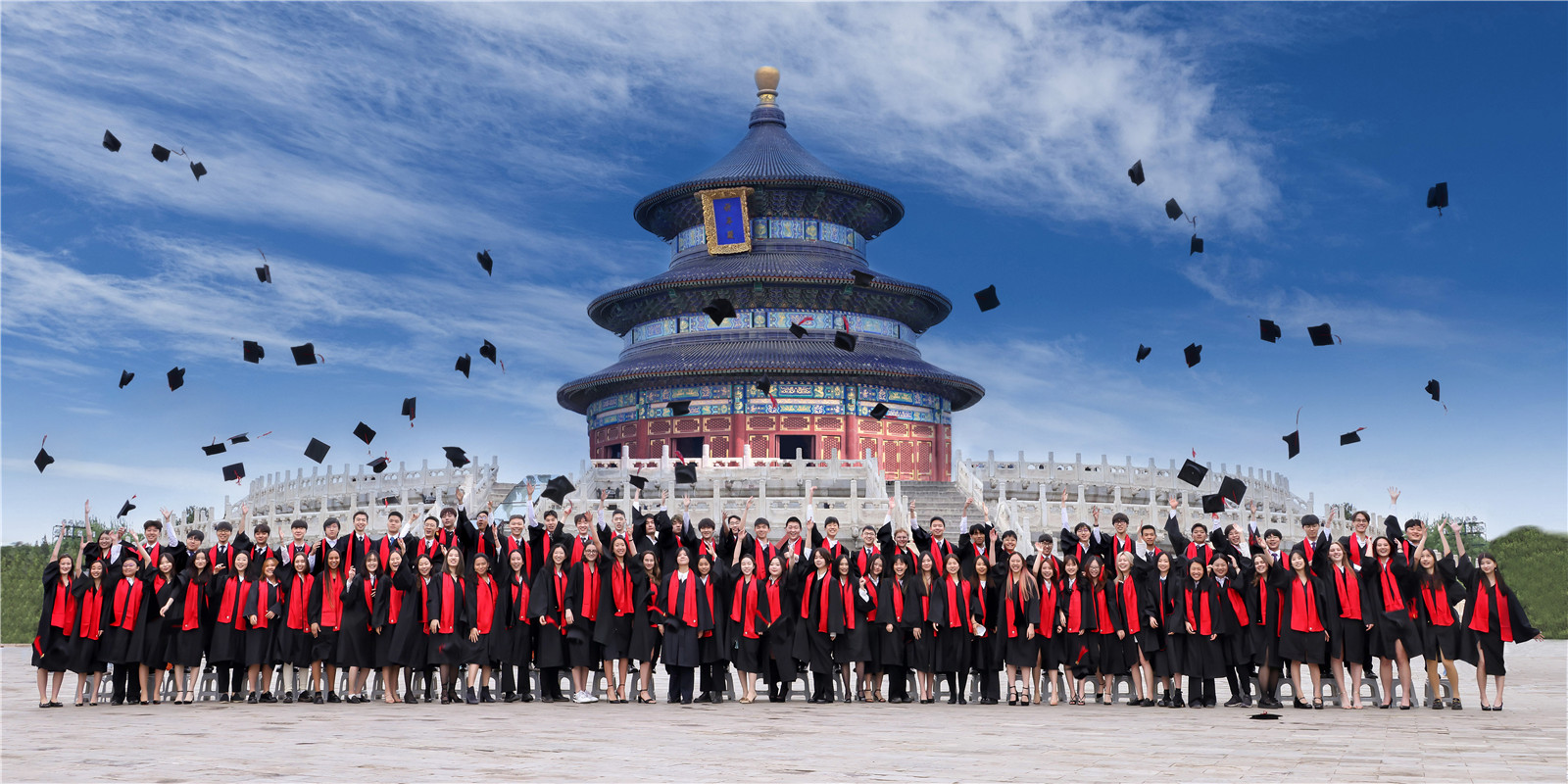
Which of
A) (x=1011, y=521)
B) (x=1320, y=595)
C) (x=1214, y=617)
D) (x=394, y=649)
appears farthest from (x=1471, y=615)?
(x=1011, y=521)

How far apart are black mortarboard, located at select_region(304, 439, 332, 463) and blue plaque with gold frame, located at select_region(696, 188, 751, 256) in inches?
830

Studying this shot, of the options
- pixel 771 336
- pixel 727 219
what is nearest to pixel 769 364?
pixel 771 336

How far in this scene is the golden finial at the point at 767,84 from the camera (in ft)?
141

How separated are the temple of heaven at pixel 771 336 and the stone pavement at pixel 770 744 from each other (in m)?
24.8

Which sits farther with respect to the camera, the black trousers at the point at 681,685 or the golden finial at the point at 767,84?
the golden finial at the point at 767,84

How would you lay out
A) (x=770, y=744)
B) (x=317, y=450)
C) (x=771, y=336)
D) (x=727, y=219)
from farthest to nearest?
(x=727, y=219) → (x=771, y=336) → (x=317, y=450) → (x=770, y=744)

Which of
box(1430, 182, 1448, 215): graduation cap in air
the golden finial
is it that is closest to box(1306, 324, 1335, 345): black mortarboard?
box(1430, 182, 1448, 215): graduation cap in air

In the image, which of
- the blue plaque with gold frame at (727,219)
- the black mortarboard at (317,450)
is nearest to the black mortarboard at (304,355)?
the black mortarboard at (317,450)

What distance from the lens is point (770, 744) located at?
24.5ft

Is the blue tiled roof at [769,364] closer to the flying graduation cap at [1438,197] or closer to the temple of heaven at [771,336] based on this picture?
the temple of heaven at [771,336]

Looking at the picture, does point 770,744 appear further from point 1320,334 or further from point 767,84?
point 767,84

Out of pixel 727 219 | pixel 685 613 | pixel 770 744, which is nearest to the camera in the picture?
pixel 770 744

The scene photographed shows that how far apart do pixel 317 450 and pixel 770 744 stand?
1271 centimetres

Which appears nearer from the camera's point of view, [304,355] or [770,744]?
[770,744]
